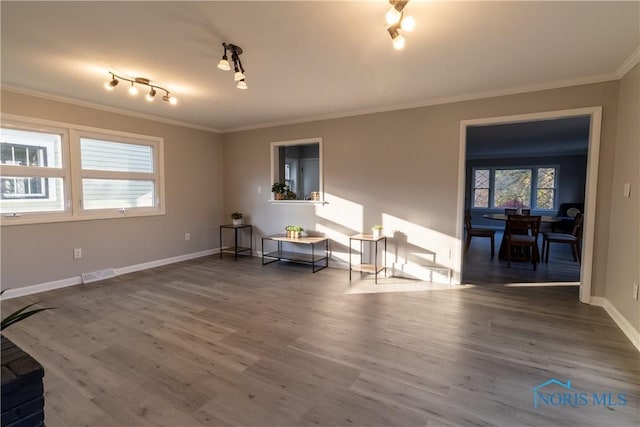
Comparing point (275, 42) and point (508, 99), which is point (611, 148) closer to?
point (508, 99)

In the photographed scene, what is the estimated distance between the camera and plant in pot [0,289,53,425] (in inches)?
40.8

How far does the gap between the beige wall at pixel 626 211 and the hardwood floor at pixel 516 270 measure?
1.14 metres

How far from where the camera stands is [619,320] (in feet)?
8.98

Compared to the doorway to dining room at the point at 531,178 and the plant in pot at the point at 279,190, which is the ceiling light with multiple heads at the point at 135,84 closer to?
the plant in pot at the point at 279,190

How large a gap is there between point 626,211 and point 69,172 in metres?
6.02

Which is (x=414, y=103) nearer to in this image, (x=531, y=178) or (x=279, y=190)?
(x=279, y=190)

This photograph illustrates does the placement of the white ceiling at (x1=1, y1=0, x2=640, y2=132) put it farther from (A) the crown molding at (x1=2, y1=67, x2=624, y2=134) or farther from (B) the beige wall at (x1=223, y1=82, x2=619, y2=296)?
(B) the beige wall at (x1=223, y1=82, x2=619, y2=296)

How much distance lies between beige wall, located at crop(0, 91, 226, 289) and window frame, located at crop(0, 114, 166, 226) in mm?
74

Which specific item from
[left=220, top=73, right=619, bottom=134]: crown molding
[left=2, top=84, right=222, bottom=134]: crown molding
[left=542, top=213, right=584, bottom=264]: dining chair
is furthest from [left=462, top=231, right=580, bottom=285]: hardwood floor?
[left=2, top=84, right=222, bottom=134]: crown molding

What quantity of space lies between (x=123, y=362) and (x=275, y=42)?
2621 mm

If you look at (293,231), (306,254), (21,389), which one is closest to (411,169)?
(293,231)

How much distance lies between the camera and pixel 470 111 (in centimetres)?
374

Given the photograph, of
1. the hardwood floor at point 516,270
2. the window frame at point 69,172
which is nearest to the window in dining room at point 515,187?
the hardwood floor at point 516,270

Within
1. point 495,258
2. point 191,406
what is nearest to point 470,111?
point 495,258
